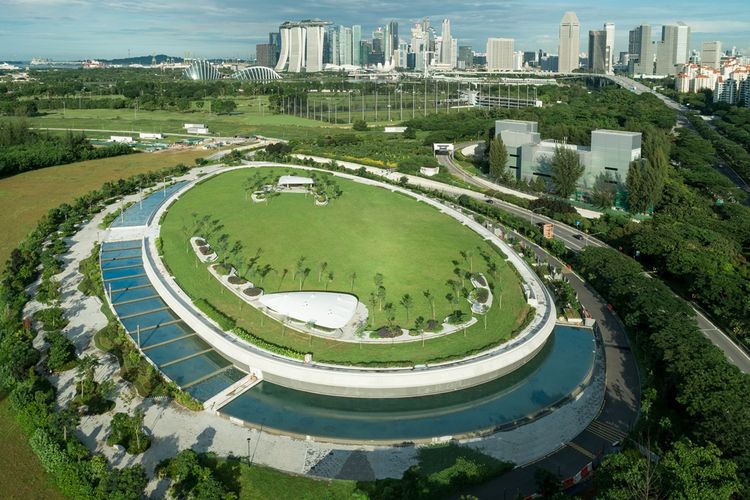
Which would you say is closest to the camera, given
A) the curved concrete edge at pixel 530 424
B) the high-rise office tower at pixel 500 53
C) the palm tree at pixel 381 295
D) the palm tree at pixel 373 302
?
the curved concrete edge at pixel 530 424

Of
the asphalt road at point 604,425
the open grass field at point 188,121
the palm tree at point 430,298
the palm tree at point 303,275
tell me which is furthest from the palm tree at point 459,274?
the open grass field at point 188,121

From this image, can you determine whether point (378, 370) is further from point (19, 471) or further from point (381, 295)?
point (19, 471)

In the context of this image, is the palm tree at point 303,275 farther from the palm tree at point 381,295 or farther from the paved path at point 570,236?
the paved path at point 570,236

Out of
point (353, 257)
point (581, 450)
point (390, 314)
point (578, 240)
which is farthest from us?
point (578, 240)

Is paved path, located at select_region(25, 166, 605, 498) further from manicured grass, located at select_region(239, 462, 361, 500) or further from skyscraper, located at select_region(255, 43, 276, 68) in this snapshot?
skyscraper, located at select_region(255, 43, 276, 68)

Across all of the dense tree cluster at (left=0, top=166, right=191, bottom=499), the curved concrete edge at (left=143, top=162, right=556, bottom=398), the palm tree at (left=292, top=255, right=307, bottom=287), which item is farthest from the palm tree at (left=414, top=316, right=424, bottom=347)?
the dense tree cluster at (left=0, top=166, right=191, bottom=499)

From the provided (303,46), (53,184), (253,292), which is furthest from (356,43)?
(253,292)

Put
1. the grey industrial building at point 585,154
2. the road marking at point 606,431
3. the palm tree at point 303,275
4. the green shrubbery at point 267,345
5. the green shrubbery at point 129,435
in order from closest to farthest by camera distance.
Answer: the green shrubbery at point 129,435
the road marking at point 606,431
the green shrubbery at point 267,345
the palm tree at point 303,275
the grey industrial building at point 585,154
